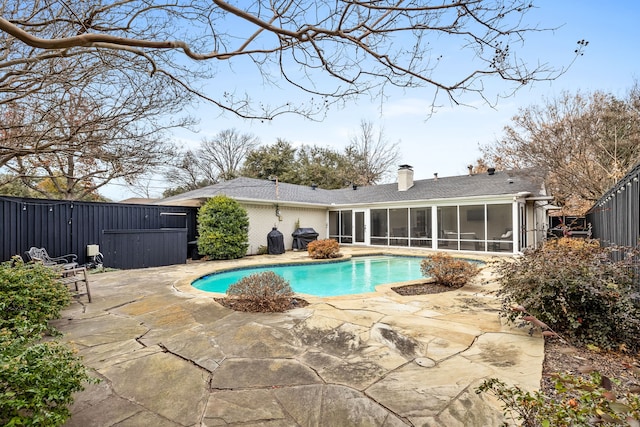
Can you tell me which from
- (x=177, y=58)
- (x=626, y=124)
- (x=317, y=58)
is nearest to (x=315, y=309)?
(x=317, y=58)

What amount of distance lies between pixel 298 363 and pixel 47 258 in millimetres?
7501

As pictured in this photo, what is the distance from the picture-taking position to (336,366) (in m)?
2.90

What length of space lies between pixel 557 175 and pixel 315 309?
15.1 metres

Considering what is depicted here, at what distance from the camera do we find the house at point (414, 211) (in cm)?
1253

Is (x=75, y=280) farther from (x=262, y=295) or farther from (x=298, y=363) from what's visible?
(x=298, y=363)

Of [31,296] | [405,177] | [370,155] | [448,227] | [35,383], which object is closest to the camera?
[35,383]

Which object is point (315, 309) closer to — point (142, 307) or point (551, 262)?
point (142, 307)

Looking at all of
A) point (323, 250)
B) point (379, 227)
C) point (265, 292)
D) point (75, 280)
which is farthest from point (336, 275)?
point (379, 227)

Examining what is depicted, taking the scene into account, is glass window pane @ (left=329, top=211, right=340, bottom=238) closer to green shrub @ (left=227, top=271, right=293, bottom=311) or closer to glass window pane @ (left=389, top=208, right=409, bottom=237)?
→ glass window pane @ (left=389, top=208, right=409, bottom=237)

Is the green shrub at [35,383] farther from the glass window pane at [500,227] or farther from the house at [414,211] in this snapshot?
the glass window pane at [500,227]

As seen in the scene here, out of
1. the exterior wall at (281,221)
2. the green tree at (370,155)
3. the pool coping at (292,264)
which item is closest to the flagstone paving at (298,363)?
the pool coping at (292,264)

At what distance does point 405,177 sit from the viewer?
53.6ft

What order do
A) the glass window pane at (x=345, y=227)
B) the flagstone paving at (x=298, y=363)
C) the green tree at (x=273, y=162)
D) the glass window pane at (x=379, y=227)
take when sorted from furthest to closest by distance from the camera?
the green tree at (x=273, y=162), the glass window pane at (x=345, y=227), the glass window pane at (x=379, y=227), the flagstone paving at (x=298, y=363)

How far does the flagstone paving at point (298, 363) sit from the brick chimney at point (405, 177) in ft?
38.7
